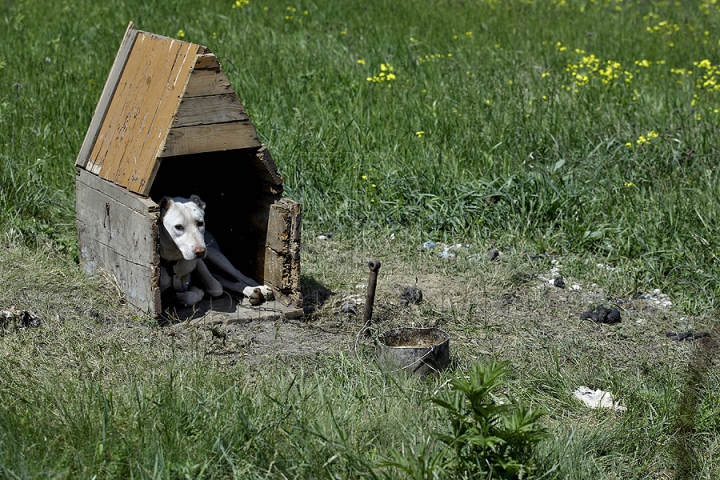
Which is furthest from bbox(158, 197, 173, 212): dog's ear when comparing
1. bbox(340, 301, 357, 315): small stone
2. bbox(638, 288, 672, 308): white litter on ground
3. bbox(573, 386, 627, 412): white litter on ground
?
bbox(638, 288, 672, 308): white litter on ground

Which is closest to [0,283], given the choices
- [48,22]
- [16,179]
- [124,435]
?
[16,179]

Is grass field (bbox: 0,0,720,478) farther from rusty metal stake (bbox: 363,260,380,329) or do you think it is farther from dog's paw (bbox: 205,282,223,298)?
dog's paw (bbox: 205,282,223,298)

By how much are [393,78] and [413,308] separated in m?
3.28

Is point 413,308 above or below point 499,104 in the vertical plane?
below

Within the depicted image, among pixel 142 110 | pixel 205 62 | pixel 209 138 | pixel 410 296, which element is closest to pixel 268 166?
pixel 209 138

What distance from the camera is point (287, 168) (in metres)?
7.03

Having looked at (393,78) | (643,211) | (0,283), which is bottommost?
(0,283)

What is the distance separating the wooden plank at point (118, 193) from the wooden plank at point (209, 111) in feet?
1.58

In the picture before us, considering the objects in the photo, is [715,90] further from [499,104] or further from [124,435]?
[124,435]

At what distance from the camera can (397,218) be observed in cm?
668

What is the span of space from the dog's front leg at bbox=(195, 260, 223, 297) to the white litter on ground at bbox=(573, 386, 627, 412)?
2.41 metres

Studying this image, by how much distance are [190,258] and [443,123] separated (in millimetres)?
3358

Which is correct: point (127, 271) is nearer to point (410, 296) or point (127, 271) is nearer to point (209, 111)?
point (209, 111)

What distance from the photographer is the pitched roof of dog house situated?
15.9ft
